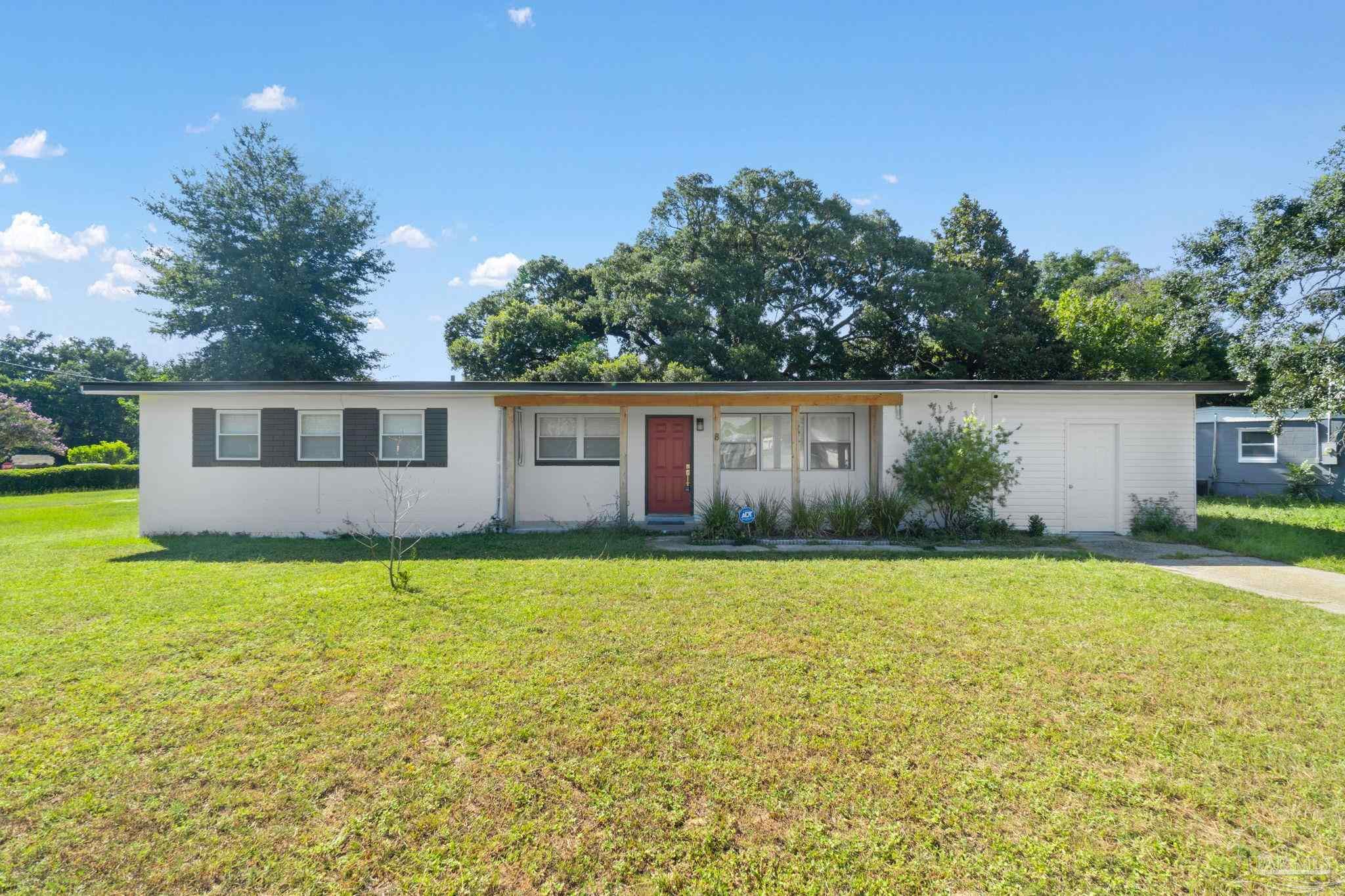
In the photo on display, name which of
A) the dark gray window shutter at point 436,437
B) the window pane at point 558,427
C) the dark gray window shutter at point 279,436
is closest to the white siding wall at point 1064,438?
the window pane at point 558,427

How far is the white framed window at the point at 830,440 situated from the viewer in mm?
12055

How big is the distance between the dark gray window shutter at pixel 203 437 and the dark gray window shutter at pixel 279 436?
2.90ft

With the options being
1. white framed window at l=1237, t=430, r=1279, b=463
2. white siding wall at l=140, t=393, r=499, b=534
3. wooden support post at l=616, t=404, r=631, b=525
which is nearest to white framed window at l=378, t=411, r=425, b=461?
white siding wall at l=140, t=393, r=499, b=534

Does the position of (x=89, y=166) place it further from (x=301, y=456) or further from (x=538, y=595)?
(x=538, y=595)

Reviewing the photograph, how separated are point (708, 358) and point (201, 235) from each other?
20.0 metres

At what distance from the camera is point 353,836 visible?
260cm

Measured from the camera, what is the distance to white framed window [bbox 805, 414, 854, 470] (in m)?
12.1

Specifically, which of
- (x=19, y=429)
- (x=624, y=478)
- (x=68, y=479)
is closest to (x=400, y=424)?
(x=624, y=478)

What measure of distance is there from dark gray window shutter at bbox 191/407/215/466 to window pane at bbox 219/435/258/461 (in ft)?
0.50

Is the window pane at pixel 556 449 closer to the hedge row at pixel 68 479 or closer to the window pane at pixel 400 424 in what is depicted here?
the window pane at pixel 400 424

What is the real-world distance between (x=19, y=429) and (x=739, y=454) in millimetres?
36715

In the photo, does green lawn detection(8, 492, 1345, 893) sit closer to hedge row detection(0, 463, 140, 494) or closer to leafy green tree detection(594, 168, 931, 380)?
leafy green tree detection(594, 168, 931, 380)

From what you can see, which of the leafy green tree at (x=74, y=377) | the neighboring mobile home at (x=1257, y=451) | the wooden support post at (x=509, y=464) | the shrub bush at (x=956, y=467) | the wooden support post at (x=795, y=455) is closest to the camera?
the shrub bush at (x=956, y=467)

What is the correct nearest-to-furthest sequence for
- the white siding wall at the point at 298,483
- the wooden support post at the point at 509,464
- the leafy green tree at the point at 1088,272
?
→ the white siding wall at the point at 298,483 → the wooden support post at the point at 509,464 → the leafy green tree at the point at 1088,272
